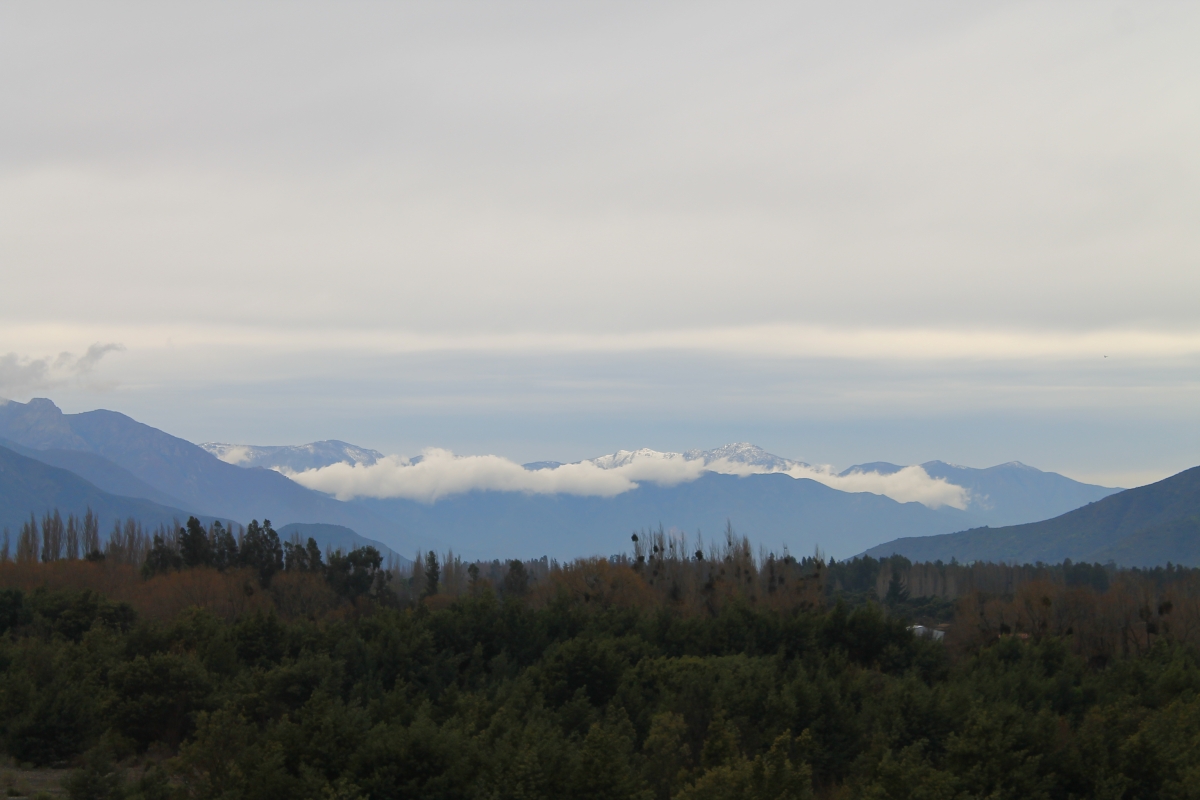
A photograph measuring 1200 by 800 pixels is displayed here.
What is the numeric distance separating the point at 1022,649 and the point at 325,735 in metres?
45.3

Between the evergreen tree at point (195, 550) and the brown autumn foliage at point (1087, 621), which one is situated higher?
the evergreen tree at point (195, 550)

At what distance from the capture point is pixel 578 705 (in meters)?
39.6

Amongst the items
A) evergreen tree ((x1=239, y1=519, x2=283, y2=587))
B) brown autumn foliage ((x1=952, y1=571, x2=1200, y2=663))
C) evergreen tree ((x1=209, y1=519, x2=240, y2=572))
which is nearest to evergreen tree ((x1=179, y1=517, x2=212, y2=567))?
evergreen tree ((x1=209, y1=519, x2=240, y2=572))

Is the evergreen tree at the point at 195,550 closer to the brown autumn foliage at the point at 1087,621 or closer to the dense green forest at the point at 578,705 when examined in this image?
the dense green forest at the point at 578,705

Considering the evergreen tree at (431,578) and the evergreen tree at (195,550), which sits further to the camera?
the evergreen tree at (431,578)

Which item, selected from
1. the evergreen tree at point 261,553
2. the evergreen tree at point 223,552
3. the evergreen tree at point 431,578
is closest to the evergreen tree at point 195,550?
the evergreen tree at point 223,552

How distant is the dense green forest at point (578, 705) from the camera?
2491cm

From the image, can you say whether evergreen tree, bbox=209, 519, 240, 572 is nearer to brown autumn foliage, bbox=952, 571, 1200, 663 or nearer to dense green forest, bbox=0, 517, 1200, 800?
dense green forest, bbox=0, 517, 1200, 800

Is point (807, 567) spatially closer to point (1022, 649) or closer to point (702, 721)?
point (1022, 649)

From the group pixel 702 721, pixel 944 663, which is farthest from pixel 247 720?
pixel 944 663

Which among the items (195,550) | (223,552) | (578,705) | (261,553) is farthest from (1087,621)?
(195,550)

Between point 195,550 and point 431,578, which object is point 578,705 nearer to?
point 195,550

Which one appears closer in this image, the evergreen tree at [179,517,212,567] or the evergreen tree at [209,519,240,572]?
the evergreen tree at [179,517,212,567]

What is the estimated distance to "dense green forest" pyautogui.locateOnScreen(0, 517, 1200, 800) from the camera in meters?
24.9
